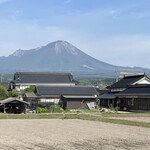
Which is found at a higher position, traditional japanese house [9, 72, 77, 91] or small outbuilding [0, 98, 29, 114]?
traditional japanese house [9, 72, 77, 91]

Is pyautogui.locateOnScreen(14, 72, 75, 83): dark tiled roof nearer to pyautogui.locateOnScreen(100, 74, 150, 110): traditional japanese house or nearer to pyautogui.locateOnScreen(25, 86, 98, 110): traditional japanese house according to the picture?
pyautogui.locateOnScreen(100, 74, 150, 110): traditional japanese house

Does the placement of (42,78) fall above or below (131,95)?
above

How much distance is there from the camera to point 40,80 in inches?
2539

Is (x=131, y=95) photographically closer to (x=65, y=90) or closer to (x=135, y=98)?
(x=135, y=98)

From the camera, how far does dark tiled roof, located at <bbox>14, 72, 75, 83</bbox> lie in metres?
64.1

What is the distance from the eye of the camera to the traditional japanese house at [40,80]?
63.4 metres

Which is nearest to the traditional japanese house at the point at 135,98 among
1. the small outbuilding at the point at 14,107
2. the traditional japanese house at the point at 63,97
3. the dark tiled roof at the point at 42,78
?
the traditional japanese house at the point at 63,97

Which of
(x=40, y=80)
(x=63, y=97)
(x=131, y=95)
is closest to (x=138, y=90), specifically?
(x=131, y=95)

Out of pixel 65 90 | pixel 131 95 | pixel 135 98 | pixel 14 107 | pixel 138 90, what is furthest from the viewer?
pixel 65 90

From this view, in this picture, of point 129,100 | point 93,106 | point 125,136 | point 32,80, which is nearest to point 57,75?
point 32,80

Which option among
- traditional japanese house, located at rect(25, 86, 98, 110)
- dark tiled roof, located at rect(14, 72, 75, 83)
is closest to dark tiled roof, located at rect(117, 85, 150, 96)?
traditional japanese house, located at rect(25, 86, 98, 110)

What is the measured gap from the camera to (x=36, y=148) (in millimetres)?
12836

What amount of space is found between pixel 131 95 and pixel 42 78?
27.5 metres

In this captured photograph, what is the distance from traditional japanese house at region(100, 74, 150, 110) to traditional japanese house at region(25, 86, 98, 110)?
3.69 m
